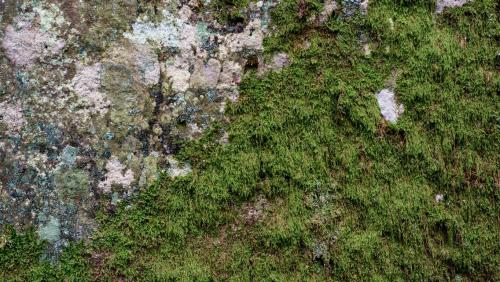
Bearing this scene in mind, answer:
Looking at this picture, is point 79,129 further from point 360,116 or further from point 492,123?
point 492,123

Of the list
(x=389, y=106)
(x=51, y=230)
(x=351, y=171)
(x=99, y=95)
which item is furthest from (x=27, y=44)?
(x=389, y=106)

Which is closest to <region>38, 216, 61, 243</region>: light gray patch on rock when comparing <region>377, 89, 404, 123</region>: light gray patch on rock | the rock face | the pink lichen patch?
the rock face

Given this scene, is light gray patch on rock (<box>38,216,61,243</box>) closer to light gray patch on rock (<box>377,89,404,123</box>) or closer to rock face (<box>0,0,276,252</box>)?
rock face (<box>0,0,276,252</box>)

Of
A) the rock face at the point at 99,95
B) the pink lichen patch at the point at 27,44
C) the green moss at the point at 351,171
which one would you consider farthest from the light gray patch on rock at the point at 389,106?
the pink lichen patch at the point at 27,44

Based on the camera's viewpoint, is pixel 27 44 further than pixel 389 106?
No

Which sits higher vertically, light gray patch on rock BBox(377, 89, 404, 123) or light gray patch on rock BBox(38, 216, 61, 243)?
light gray patch on rock BBox(377, 89, 404, 123)

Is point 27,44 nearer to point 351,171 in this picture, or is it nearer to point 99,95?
point 99,95

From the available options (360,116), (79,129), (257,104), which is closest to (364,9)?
(360,116)

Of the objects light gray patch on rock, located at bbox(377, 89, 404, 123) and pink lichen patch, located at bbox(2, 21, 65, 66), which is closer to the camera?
pink lichen patch, located at bbox(2, 21, 65, 66)
